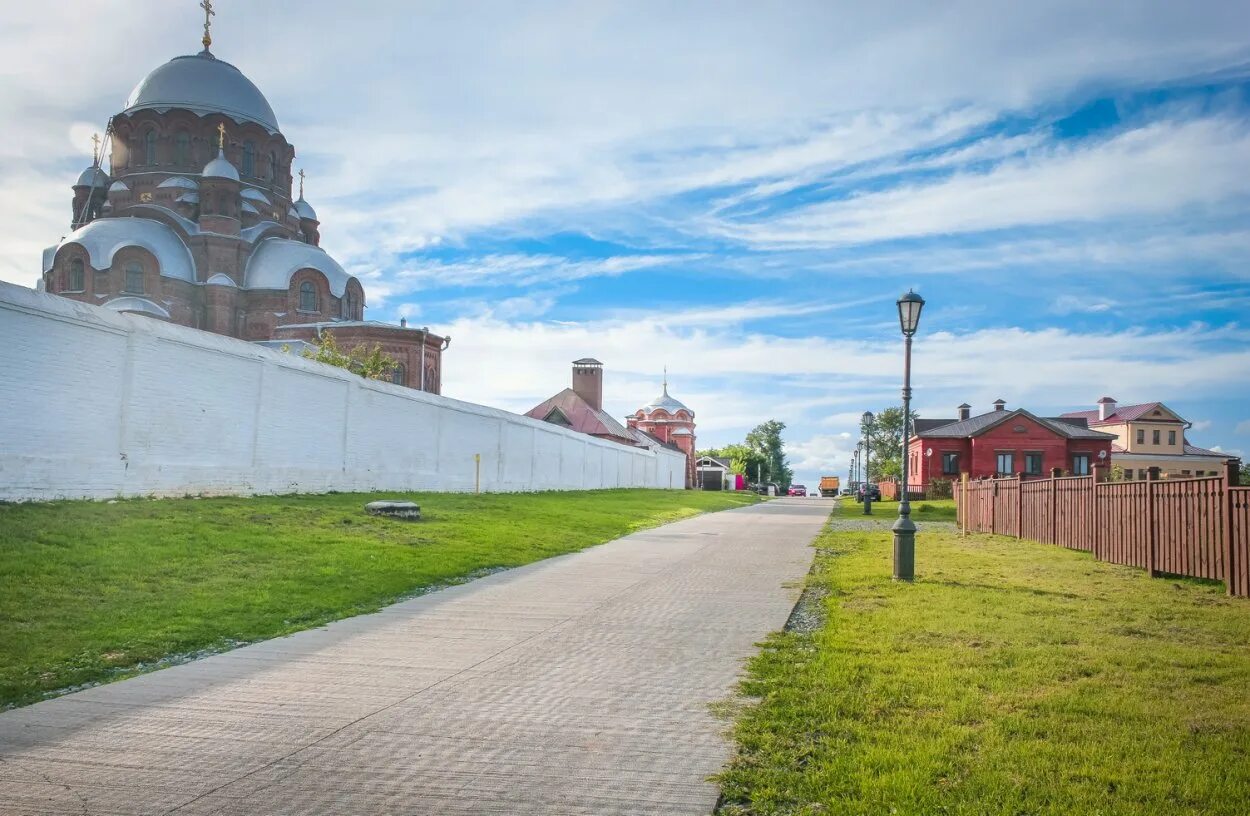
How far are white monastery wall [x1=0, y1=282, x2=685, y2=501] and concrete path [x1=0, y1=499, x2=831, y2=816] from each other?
7.70 m

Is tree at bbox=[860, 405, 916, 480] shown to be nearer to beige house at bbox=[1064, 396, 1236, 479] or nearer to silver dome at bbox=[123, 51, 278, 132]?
beige house at bbox=[1064, 396, 1236, 479]

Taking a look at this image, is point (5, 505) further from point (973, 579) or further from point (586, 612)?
point (973, 579)

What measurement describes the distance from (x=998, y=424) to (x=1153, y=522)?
47.4 metres

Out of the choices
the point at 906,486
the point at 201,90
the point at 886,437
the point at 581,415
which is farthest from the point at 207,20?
the point at 886,437

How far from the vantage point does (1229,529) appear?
10.7 m

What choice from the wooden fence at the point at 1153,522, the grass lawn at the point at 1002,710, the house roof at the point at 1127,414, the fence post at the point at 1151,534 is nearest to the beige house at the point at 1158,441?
the house roof at the point at 1127,414

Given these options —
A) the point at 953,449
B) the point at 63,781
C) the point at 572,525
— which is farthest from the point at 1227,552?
the point at 953,449

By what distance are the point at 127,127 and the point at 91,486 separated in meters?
47.6

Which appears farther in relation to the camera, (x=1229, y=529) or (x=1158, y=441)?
(x=1158, y=441)

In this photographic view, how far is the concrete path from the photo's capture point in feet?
13.9

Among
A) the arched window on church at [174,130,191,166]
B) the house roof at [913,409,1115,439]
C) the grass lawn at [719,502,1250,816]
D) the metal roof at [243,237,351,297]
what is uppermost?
the arched window on church at [174,130,191,166]

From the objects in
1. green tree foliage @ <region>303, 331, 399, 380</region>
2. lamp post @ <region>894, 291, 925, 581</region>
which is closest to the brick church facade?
green tree foliage @ <region>303, 331, 399, 380</region>

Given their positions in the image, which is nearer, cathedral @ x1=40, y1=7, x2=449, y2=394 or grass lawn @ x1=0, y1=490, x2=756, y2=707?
grass lawn @ x1=0, y1=490, x2=756, y2=707

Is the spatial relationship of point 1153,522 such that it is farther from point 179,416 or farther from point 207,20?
point 207,20
